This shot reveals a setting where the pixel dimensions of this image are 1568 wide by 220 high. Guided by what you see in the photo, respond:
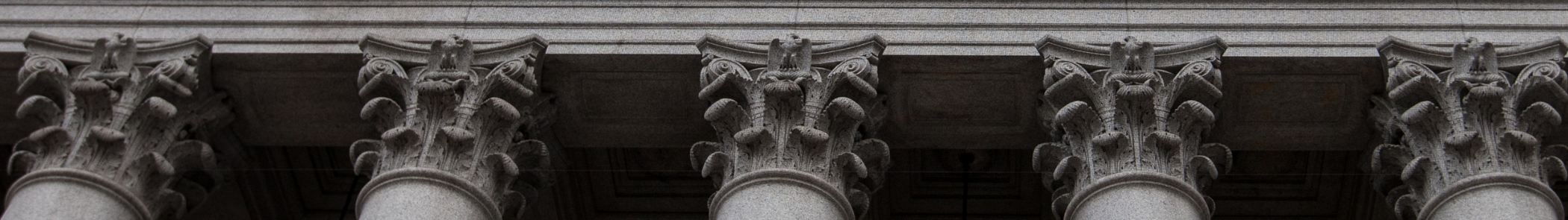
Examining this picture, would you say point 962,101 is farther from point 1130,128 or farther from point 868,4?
point 1130,128

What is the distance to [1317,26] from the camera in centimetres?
1500

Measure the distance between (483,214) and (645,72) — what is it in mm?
1816

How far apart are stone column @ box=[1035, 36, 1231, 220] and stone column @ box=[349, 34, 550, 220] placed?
3677 mm

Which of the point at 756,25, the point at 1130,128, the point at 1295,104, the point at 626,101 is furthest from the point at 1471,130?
the point at 626,101

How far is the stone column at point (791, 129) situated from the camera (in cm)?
1348

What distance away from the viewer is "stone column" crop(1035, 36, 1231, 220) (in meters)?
13.3

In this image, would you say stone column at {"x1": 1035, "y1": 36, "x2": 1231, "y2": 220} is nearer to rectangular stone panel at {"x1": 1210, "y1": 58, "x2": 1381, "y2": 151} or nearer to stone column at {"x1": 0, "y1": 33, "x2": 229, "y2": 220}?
rectangular stone panel at {"x1": 1210, "y1": 58, "x2": 1381, "y2": 151}

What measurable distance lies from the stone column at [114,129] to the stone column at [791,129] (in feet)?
12.2

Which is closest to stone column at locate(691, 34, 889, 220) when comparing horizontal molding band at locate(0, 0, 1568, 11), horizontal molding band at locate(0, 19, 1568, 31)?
horizontal molding band at locate(0, 19, 1568, 31)

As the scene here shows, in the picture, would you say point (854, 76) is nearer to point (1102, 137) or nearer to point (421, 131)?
point (1102, 137)

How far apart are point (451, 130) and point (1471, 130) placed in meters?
6.81

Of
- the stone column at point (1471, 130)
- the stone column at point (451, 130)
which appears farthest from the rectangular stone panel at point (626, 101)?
the stone column at point (1471, 130)

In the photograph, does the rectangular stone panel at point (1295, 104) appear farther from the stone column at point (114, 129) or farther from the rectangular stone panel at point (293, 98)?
the stone column at point (114, 129)

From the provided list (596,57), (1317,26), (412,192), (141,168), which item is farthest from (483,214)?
(1317,26)
